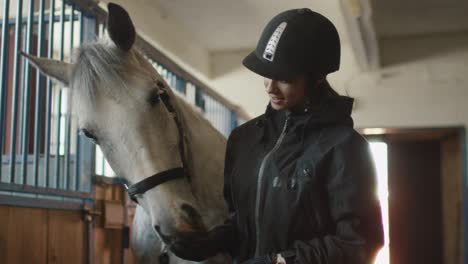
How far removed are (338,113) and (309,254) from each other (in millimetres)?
264

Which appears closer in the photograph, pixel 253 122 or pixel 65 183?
pixel 253 122

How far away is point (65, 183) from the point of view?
1973 millimetres

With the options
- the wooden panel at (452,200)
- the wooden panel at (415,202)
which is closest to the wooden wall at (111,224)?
the wooden panel at (452,200)

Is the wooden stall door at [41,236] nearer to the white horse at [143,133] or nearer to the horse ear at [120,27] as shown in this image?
the white horse at [143,133]

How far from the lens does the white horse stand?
50.4 inches

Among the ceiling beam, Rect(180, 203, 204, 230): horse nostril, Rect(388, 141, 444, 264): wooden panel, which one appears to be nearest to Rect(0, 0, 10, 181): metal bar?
Rect(180, 203, 204, 230): horse nostril

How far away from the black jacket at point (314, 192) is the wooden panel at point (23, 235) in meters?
0.74

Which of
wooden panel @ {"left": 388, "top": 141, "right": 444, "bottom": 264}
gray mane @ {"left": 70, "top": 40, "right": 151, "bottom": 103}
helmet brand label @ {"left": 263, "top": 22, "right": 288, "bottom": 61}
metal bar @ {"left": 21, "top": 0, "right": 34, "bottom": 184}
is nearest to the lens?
helmet brand label @ {"left": 263, "top": 22, "right": 288, "bottom": 61}

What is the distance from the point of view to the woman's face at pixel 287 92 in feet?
3.53

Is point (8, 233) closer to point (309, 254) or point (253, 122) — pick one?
point (253, 122)

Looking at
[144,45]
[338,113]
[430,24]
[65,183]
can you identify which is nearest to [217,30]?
[430,24]

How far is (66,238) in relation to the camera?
1.86m

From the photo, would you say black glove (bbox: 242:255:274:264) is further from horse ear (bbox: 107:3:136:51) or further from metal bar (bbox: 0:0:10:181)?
metal bar (bbox: 0:0:10:181)

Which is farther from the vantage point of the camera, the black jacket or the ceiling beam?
the ceiling beam
